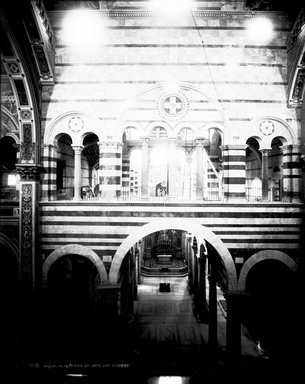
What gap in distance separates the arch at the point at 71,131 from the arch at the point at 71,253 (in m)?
3.65

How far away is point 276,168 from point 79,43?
10.5m

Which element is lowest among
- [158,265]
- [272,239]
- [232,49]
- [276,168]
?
[158,265]

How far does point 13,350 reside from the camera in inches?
312

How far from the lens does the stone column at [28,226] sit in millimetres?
8617

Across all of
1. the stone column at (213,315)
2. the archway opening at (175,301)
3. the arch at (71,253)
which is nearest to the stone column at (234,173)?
the archway opening at (175,301)

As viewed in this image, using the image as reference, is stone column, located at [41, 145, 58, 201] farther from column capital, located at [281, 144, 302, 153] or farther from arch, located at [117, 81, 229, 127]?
column capital, located at [281, 144, 302, 153]

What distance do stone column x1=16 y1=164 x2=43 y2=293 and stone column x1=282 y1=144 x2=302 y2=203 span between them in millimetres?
8665

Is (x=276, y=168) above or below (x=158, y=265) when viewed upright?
above

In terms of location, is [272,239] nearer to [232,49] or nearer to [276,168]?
[276,168]

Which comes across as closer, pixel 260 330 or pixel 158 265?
pixel 260 330

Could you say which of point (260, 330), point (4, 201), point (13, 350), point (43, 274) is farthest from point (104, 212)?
point (260, 330)

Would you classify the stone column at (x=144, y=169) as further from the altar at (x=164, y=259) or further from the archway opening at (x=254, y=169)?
the altar at (x=164, y=259)

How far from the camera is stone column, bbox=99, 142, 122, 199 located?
8992mm

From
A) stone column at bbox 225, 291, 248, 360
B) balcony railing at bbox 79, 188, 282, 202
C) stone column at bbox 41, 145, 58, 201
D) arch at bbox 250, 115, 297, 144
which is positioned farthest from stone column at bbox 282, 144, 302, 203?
stone column at bbox 41, 145, 58, 201
